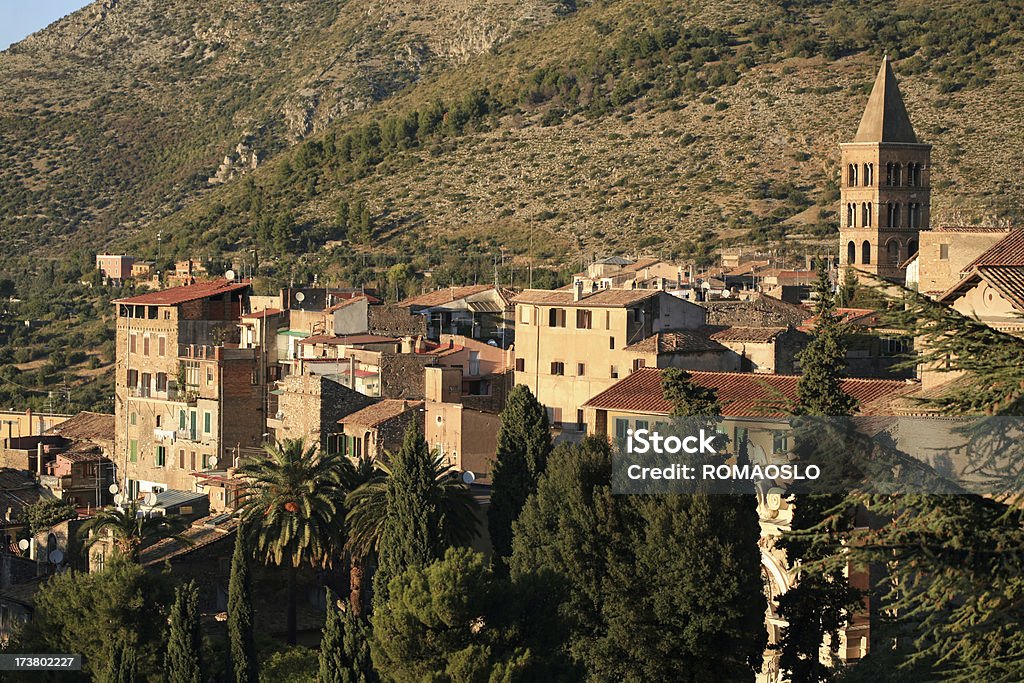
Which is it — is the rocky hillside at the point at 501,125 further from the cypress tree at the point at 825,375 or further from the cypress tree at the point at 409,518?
the cypress tree at the point at 825,375

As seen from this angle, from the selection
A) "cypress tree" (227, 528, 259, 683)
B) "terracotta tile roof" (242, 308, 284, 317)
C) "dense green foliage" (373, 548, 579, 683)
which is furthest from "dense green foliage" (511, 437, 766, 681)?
"terracotta tile roof" (242, 308, 284, 317)

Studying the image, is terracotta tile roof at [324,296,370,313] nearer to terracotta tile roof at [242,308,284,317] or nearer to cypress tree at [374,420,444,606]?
terracotta tile roof at [242,308,284,317]

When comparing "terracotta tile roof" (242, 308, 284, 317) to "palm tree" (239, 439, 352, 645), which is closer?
"palm tree" (239, 439, 352, 645)

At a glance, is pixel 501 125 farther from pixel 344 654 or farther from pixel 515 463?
pixel 344 654

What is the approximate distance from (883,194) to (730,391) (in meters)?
30.3

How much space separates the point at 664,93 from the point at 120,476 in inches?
1937

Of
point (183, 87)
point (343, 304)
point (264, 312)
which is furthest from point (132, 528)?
point (183, 87)

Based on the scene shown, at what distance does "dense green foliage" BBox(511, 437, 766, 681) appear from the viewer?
85.9 feet

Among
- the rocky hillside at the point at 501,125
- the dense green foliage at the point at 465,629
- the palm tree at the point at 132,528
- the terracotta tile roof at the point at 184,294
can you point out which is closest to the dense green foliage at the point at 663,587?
the dense green foliage at the point at 465,629

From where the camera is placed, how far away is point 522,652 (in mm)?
25047

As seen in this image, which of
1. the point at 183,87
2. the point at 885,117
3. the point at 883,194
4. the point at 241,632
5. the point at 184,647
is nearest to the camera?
the point at 184,647

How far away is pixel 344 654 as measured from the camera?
25344mm

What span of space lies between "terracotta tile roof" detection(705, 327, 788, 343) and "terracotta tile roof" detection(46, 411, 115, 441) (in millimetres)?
17565

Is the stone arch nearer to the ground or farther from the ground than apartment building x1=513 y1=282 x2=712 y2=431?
farther from the ground
